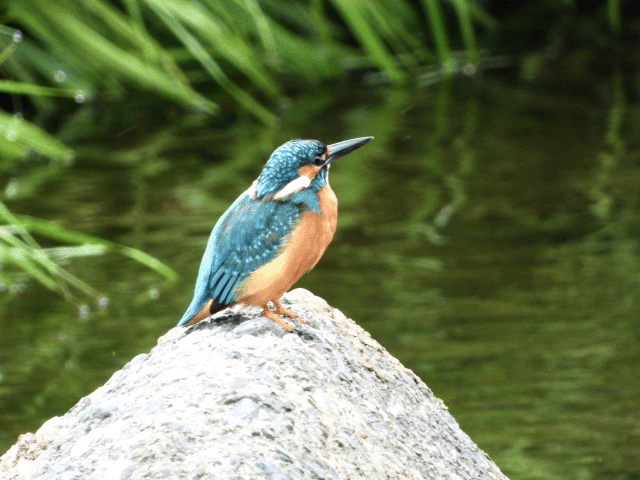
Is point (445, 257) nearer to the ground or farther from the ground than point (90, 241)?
farther from the ground

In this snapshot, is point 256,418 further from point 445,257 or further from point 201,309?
point 445,257

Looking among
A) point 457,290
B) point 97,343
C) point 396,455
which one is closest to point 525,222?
point 457,290

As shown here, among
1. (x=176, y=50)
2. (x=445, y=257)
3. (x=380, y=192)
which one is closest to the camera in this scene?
(x=445, y=257)

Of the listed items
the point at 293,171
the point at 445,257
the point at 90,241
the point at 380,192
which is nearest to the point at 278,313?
the point at 293,171

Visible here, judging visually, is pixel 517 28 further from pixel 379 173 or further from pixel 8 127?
pixel 8 127

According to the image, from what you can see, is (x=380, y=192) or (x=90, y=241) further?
(x=380, y=192)

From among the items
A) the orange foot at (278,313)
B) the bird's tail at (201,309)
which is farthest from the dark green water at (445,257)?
the bird's tail at (201,309)

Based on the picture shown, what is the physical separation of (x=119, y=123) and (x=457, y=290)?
3301 mm

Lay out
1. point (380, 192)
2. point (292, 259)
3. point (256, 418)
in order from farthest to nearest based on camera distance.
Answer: point (380, 192) → point (292, 259) → point (256, 418)

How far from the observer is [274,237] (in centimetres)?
177

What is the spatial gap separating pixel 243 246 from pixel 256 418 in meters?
0.36

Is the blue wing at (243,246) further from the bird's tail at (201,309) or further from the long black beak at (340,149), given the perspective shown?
the long black beak at (340,149)

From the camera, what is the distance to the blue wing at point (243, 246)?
1770 millimetres

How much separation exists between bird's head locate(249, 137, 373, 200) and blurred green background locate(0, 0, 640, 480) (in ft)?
3.05
